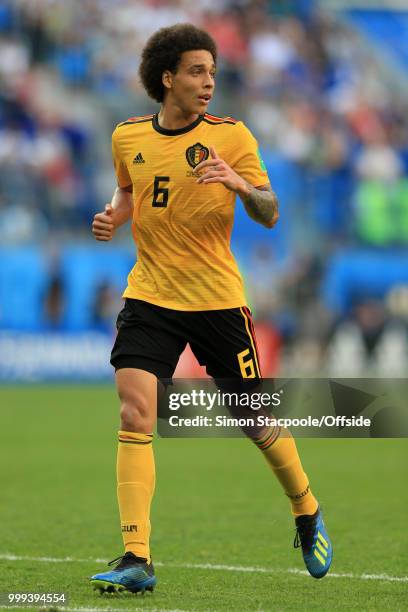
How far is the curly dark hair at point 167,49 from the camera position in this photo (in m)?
5.95

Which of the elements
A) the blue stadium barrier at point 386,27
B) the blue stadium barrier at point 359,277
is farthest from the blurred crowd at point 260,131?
the blue stadium barrier at point 386,27

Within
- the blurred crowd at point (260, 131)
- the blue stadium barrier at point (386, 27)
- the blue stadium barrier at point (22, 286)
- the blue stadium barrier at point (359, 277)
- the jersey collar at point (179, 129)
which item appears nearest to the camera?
the jersey collar at point (179, 129)

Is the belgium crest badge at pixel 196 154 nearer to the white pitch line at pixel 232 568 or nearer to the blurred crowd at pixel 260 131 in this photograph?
the white pitch line at pixel 232 568

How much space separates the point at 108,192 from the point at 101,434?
780 centimetres

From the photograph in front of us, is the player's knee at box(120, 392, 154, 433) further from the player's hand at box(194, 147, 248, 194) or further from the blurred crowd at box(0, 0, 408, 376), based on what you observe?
the blurred crowd at box(0, 0, 408, 376)

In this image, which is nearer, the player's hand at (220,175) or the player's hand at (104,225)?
the player's hand at (220,175)

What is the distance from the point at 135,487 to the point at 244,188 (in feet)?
4.59

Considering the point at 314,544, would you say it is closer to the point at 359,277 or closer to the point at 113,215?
the point at 113,215

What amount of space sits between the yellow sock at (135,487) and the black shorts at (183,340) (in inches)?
12.9

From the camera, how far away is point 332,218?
73.9 ft

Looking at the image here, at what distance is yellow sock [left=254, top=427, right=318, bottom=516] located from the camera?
596cm

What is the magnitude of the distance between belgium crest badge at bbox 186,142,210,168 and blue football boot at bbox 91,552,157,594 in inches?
69.4

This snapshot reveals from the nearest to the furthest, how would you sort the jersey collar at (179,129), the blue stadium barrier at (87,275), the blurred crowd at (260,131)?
the jersey collar at (179,129) → the blue stadium barrier at (87,275) → the blurred crowd at (260,131)

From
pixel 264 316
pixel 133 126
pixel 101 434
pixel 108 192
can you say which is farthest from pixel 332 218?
pixel 133 126
